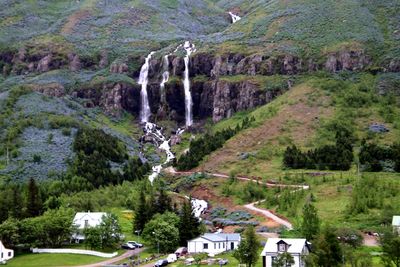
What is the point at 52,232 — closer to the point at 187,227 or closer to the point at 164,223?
the point at 164,223

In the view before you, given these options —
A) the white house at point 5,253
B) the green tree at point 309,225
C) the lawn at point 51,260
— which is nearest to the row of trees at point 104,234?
the lawn at point 51,260

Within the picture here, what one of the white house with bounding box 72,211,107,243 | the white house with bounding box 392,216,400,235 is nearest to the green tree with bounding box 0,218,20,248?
the white house with bounding box 72,211,107,243

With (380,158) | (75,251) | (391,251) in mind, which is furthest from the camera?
(380,158)

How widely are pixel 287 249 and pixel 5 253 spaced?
129ft

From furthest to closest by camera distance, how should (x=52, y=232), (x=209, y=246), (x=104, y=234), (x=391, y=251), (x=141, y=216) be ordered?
(x=141, y=216) → (x=52, y=232) → (x=104, y=234) → (x=209, y=246) → (x=391, y=251)

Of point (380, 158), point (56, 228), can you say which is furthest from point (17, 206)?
point (380, 158)

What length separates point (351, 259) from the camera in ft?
277

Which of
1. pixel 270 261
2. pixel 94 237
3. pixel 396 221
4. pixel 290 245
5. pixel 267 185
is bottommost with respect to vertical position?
pixel 270 261

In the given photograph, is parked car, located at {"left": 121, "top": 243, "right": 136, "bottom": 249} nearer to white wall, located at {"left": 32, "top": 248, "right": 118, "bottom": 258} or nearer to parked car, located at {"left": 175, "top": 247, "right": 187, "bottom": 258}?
white wall, located at {"left": 32, "top": 248, "right": 118, "bottom": 258}

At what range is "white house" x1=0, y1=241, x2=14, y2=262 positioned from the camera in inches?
4267

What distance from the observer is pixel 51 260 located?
107062mm

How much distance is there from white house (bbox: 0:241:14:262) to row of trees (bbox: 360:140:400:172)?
63.2 meters

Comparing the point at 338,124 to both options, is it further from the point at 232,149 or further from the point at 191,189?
the point at 191,189

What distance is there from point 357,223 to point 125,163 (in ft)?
208
